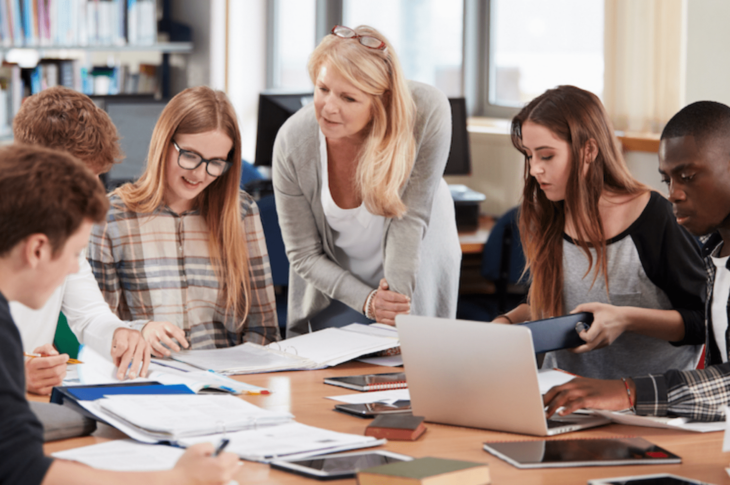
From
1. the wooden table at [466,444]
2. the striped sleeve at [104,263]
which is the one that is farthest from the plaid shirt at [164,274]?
the wooden table at [466,444]

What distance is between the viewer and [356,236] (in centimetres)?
225

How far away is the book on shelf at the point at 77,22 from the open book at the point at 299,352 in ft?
10.7

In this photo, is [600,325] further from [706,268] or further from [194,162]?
[194,162]

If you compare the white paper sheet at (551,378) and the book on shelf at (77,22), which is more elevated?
the book on shelf at (77,22)

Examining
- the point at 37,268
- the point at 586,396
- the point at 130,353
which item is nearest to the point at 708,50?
the point at 586,396

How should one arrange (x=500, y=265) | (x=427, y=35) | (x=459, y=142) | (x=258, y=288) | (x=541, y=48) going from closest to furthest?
(x=258, y=288) < (x=500, y=265) < (x=459, y=142) < (x=541, y=48) < (x=427, y=35)

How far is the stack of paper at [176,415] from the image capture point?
4.13 feet

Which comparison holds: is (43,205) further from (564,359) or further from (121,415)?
(564,359)

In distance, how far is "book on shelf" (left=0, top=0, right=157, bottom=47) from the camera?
4484 mm

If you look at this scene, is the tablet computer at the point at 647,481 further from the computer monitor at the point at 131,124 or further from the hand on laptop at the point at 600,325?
the computer monitor at the point at 131,124

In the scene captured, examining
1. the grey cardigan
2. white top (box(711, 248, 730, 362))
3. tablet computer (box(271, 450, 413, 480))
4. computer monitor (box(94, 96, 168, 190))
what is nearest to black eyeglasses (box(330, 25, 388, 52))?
the grey cardigan

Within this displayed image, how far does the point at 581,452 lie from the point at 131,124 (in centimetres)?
349

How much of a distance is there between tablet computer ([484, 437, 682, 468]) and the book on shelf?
4074mm

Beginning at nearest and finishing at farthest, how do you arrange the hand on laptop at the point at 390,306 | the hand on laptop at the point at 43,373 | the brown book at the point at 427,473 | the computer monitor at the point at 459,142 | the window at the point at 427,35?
the brown book at the point at 427,473 < the hand on laptop at the point at 43,373 < the hand on laptop at the point at 390,306 < the computer monitor at the point at 459,142 < the window at the point at 427,35
